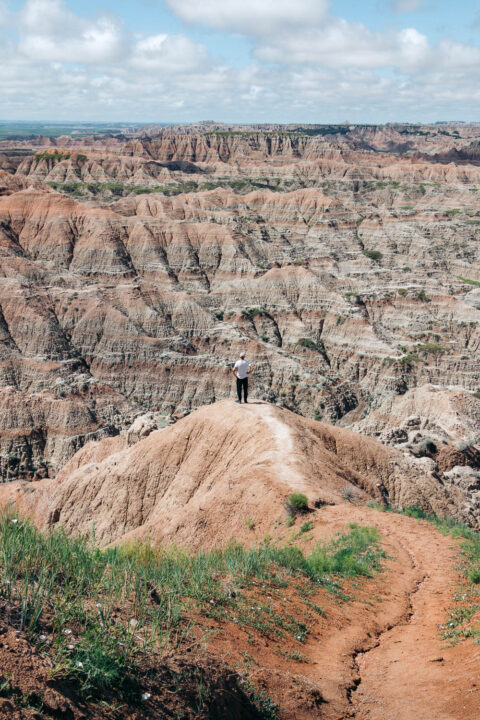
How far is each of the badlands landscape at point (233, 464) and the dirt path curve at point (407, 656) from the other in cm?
5

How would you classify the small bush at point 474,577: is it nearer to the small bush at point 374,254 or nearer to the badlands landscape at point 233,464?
the badlands landscape at point 233,464

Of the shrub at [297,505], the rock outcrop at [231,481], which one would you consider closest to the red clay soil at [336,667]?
the shrub at [297,505]

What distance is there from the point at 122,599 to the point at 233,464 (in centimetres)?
1534

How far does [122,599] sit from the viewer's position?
326 inches

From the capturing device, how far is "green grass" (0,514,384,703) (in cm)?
642

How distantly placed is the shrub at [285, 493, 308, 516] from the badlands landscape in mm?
51

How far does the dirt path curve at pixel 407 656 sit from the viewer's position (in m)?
7.58

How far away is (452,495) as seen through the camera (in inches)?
1123

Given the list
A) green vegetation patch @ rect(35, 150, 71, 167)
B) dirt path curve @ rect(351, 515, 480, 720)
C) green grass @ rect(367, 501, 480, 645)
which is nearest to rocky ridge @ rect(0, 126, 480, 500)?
green grass @ rect(367, 501, 480, 645)

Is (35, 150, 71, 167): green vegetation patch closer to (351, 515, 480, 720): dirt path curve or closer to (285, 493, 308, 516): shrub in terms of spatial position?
(285, 493, 308, 516): shrub

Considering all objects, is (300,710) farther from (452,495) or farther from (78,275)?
(78,275)

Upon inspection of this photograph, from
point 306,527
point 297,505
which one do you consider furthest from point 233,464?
point 306,527

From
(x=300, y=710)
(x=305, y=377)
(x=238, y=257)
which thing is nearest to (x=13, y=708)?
(x=300, y=710)

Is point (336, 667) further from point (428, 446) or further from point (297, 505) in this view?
point (428, 446)
